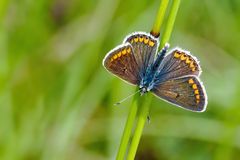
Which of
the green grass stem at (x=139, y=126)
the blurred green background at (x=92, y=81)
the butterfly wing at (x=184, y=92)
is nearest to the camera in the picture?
the green grass stem at (x=139, y=126)

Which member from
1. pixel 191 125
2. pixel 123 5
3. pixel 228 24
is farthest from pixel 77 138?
pixel 228 24

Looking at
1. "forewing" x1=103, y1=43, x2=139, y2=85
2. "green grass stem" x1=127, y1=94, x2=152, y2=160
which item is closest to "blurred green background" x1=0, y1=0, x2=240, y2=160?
"forewing" x1=103, y1=43, x2=139, y2=85

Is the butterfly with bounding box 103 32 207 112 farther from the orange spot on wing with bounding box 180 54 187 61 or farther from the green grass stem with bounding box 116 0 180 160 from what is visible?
the green grass stem with bounding box 116 0 180 160

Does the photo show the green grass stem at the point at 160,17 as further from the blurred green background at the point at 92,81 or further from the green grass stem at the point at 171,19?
the blurred green background at the point at 92,81

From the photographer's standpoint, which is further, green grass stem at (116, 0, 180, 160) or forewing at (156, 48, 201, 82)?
forewing at (156, 48, 201, 82)

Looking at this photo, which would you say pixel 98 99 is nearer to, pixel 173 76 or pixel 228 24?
pixel 228 24

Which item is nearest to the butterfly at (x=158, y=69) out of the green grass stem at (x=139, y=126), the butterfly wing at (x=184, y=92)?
the butterfly wing at (x=184, y=92)

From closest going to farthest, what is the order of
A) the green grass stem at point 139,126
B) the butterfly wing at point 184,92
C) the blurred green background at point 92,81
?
1. the green grass stem at point 139,126
2. the butterfly wing at point 184,92
3. the blurred green background at point 92,81
